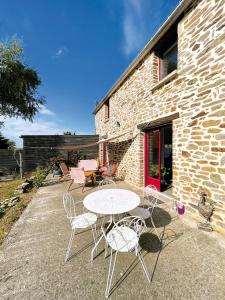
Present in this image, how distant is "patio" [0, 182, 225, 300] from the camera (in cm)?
198

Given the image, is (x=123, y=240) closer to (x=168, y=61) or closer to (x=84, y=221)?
(x=84, y=221)

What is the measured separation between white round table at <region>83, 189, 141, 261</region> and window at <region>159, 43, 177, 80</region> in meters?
4.44

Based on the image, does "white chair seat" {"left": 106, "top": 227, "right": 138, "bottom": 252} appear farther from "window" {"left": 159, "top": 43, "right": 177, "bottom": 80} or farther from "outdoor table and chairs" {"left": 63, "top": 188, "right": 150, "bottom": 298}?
"window" {"left": 159, "top": 43, "right": 177, "bottom": 80}

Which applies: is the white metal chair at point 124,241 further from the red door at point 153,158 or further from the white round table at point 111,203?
the red door at point 153,158

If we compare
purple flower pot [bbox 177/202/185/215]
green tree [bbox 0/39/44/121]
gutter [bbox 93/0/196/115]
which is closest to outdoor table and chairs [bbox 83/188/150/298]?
purple flower pot [bbox 177/202/185/215]

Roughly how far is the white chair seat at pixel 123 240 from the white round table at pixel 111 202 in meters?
0.30

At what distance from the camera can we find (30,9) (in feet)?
19.7

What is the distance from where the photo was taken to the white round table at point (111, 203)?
257 centimetres

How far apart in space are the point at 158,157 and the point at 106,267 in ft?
13.9

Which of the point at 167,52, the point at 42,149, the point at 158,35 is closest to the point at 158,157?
the point at 167,52

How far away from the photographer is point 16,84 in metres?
11.9

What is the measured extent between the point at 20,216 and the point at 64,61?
8766mm

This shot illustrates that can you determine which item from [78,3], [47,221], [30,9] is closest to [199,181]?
[47,221]

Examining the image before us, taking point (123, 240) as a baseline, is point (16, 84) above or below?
above
